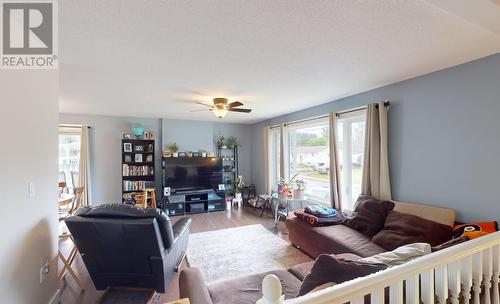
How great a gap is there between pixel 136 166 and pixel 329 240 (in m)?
4.66

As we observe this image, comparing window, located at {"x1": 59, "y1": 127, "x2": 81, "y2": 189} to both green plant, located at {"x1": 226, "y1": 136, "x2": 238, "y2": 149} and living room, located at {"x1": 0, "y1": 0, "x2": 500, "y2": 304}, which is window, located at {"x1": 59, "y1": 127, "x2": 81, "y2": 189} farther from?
green plant, located at {"x1": 226, "y1": 136, "x2": 238, "y2": 149}

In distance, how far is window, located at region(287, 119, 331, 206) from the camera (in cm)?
430

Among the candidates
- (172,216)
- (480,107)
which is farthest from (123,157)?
(480,107)

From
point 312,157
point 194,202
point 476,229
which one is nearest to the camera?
point 476,229

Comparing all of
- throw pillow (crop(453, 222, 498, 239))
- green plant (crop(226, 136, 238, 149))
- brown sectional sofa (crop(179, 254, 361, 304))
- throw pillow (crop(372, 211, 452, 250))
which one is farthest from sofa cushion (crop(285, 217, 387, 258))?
green plant (crop(226, 136, 238, 149))

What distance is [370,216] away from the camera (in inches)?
111

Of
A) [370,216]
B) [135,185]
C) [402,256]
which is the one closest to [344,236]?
[370,216]

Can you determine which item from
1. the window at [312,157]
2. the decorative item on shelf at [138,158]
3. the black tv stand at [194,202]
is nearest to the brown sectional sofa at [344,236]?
the window at [312,157]

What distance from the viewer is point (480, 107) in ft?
7.20

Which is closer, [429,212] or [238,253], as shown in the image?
[429,212]

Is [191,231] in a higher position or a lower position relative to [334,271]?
lower

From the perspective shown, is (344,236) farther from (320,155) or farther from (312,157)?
(312,157)

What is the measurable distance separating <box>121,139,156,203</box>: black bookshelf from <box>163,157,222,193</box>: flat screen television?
0.45m

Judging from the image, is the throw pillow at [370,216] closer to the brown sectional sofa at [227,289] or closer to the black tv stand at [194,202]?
the brown sectional sofa at [227,289]
